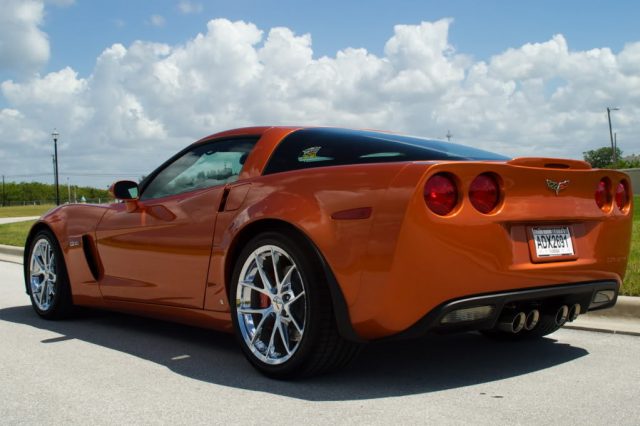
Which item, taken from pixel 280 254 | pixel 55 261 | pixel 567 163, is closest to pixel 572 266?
pixel 567 163

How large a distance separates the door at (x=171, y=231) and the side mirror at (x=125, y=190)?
0.29ft

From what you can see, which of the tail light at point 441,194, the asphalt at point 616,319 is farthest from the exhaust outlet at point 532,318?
the asphalt at point 616,319

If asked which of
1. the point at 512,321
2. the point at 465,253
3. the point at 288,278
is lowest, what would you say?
the point at 512,321

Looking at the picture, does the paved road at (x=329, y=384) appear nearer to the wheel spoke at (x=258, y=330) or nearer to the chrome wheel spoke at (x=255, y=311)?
the wheel spoke at (x=258, y=330)

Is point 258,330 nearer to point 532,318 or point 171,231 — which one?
point 171,231

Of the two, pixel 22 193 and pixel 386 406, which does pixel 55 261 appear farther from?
pixel 22 193

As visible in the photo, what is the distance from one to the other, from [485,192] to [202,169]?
76.6 inches

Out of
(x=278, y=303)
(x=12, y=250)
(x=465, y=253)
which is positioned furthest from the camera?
(x=12, y=250)

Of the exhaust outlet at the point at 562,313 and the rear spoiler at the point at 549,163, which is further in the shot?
the exhaust outlet at the point at 562,313

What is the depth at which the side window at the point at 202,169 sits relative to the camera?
4.54 meters

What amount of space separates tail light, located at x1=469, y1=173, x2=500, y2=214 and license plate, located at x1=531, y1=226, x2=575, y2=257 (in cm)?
28

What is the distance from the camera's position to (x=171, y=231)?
466 cm

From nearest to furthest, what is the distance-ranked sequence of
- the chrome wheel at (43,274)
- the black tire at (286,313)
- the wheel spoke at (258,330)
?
the black tire at (286,313) → the wheel spoke at (258,330) → the chrome wheel at (43,274)

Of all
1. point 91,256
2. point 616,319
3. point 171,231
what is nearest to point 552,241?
point 616,319
